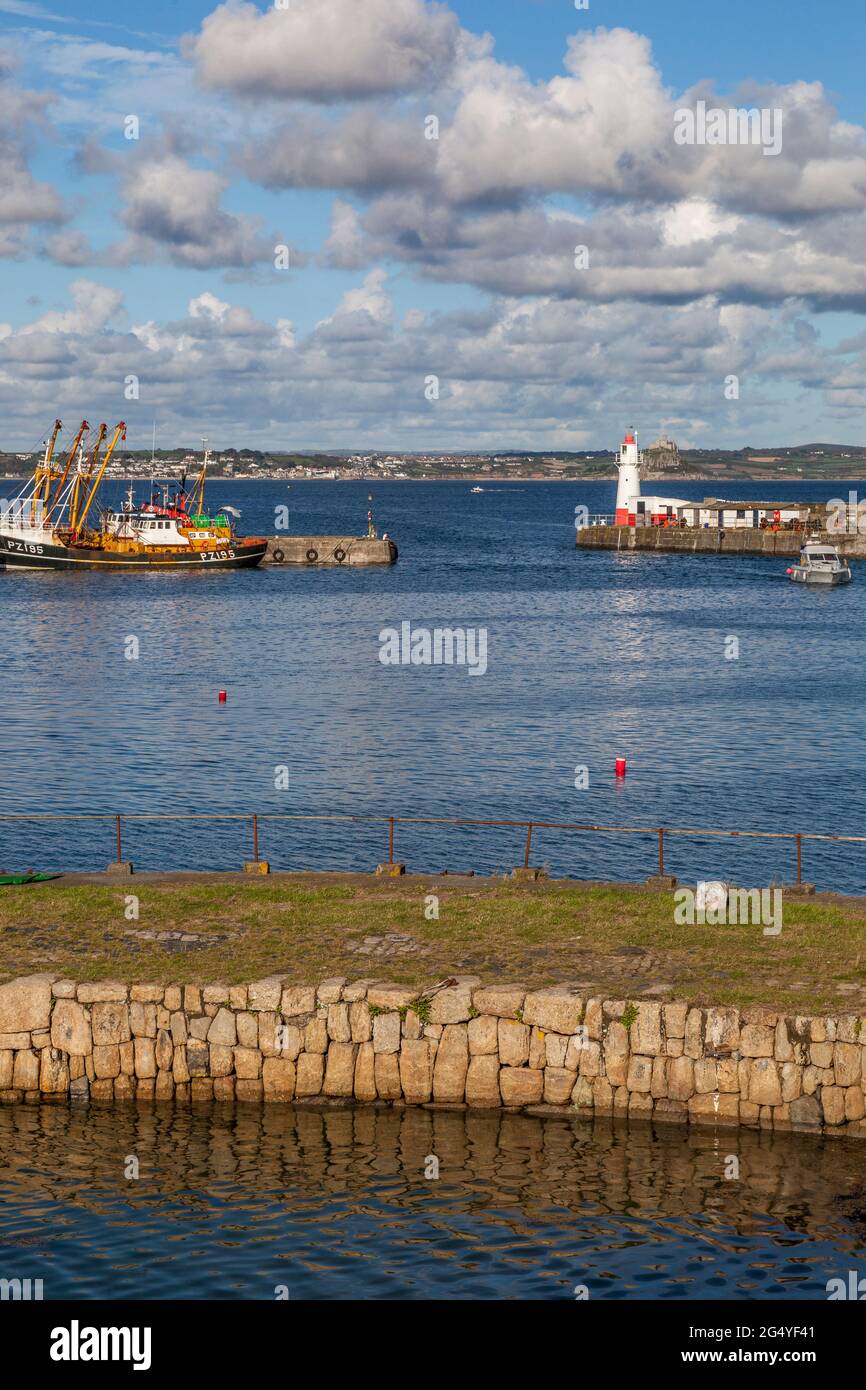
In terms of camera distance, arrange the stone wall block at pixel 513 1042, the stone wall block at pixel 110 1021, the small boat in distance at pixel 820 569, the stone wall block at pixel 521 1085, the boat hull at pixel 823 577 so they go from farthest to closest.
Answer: the small boat in distance at pixel 820 569 → the boat hull at pixel 823 577 → the stone wall block at pixel 110 1021 → the stone wall block at pixel 521 1085 → the stone wall block at pixel 513 1042

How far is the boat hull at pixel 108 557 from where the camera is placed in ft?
521

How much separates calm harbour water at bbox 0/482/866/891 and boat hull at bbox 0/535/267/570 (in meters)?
29.2

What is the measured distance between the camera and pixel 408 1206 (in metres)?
21.8

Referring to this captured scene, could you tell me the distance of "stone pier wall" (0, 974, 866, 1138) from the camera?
76.7ft

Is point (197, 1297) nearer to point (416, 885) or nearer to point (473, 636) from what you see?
point (416, 885)

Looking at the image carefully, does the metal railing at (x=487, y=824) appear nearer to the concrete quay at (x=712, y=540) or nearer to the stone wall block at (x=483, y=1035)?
the stone wall block at (x=483, y=1035)

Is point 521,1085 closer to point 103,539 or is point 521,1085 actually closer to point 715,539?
point 103,539

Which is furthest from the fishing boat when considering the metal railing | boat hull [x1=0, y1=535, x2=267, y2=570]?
the metal railing

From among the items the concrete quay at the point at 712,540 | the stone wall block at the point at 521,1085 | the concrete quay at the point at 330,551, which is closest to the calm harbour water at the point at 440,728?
the stone wall block at the point at 521,1085

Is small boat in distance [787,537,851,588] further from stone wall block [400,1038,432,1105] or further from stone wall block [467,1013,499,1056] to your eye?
stone wall block [400,1038,432,1105]

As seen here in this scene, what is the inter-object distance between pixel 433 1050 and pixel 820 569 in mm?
122303

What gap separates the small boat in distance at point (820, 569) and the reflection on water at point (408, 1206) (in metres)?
122

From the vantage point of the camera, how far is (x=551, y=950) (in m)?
26.5
